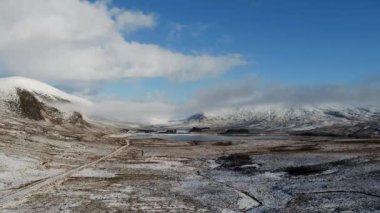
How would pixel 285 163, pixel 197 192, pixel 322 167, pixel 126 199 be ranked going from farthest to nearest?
pixel 285 163 < pixel 322 167 < pixel 197 192 < pixel 126 199

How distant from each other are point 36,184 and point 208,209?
75.1ft

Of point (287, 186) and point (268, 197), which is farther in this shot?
point (287, 186)

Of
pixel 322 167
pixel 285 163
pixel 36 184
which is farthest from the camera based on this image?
pixel 285 163

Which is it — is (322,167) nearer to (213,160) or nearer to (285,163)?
(285,163)

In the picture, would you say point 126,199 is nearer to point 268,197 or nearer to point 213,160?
point 268,197

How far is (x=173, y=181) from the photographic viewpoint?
61250 mm

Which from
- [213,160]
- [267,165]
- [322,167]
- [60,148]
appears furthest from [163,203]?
[60,148]

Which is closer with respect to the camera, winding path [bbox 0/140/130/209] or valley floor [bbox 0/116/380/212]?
valley floor [bbox 0/116/380/212]

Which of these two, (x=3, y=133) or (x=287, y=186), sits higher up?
(x=3, y=133)

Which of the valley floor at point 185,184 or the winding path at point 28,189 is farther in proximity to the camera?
the winding path at point 28,189

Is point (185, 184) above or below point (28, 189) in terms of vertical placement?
below

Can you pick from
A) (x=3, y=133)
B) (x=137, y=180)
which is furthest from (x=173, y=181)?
(x=3, y=133)

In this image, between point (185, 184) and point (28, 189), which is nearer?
point (28, 189)

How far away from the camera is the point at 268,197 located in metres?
47.6
